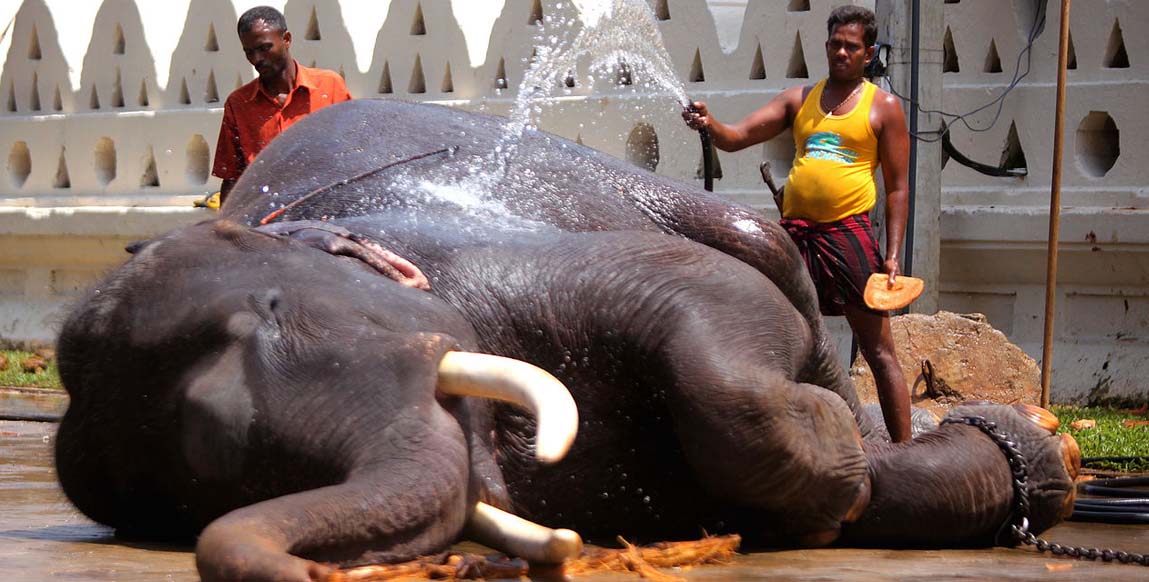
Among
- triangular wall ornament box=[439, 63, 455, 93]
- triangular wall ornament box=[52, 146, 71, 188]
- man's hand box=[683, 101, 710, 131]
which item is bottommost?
triangular wall ornament box=[52, 146, 71, 188]

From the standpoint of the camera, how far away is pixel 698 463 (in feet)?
11.9

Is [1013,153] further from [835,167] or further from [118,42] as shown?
[118,42]

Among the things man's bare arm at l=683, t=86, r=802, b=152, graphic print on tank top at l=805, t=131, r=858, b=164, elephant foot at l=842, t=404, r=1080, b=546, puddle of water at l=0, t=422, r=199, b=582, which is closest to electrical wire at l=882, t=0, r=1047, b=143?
man's bare arm at l=683, t=86, r=802, b=152

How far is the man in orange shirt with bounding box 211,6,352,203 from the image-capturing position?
19.8 feet

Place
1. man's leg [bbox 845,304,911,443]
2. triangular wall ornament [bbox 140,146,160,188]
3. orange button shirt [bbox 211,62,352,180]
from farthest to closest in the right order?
triangular wall ornament [bbox 140,146,160,188]
orange button shirt [bbox 211,62,352,180]
man's leg [bbox 845,304,911,443]

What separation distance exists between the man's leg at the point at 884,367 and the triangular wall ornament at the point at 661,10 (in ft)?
11.1

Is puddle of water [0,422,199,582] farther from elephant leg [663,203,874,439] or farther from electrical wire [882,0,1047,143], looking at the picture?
electrical wire [882,0,1047,143]

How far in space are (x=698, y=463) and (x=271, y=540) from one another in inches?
44.5

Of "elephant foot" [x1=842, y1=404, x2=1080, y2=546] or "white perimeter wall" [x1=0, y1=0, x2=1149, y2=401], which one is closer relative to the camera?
"elephant foot" [x1=842, y1=404, x2=1080, y2=546]

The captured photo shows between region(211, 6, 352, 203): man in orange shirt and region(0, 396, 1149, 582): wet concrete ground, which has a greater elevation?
region(211, 6, 352, 203): man in orange shirt

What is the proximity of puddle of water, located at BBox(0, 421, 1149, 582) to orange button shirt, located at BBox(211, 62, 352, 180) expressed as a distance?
201 cm

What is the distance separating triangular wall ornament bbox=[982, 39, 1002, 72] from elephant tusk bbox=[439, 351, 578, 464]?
4740 mm

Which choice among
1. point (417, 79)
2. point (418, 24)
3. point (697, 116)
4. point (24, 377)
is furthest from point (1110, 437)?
point (24, 377)

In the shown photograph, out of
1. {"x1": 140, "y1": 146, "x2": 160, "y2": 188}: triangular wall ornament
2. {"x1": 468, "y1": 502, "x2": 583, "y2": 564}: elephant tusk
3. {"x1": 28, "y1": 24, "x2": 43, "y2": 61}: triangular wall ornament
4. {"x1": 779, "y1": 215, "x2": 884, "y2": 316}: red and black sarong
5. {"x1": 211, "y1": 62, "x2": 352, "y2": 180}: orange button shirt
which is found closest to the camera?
{"x1": 468, "y1": 502, "x2": 583, "y2": 564}: elephant tusk
